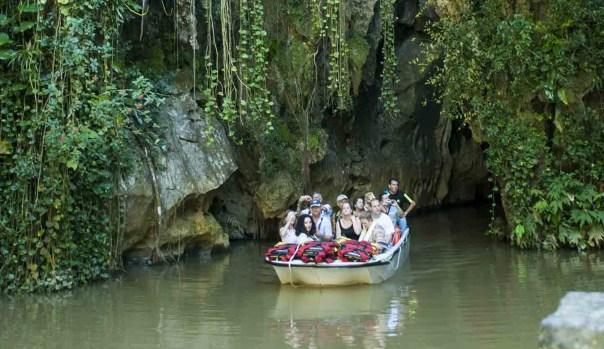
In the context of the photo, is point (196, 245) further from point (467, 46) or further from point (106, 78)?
point (467, 46)

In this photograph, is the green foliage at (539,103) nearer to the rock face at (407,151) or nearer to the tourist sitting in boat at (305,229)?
the tourist sitting in boat at (305,229)

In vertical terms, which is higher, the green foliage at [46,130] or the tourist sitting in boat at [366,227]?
the green foliage at [46,130]

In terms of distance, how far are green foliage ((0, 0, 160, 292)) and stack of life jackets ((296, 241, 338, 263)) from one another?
3.39 meters

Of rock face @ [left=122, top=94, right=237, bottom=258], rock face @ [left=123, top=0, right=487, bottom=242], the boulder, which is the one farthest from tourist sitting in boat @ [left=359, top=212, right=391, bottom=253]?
the boulder

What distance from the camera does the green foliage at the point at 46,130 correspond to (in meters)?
11.8

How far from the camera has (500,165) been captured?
633 inches

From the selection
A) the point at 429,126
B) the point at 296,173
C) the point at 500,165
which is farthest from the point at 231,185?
the point at 429,126

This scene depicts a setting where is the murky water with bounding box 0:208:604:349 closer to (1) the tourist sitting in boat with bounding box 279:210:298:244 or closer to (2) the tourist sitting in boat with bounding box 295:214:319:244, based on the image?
(1) the tourist sitting in boat with bounding box 279:210:298:244

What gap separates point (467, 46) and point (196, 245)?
661cm

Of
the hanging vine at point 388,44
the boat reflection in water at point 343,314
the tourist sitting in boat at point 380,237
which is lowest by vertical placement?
the boat reflection in water at point 343,314

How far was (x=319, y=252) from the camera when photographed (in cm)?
1187

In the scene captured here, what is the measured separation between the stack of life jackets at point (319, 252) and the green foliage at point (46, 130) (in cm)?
339

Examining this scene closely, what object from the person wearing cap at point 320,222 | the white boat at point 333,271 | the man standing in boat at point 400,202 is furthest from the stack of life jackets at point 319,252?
the man standing in boat at point 400,202

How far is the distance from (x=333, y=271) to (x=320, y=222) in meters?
1.75
